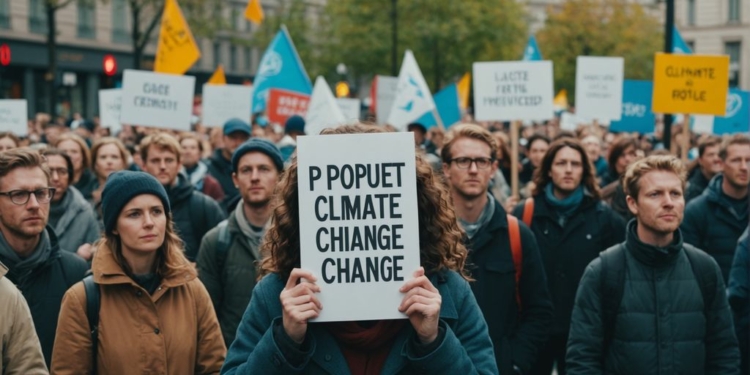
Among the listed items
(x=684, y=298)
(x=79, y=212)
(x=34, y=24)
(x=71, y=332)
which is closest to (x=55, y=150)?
(x=79, y=212)

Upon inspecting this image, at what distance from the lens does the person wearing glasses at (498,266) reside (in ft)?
19.4

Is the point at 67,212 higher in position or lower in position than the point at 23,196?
lower

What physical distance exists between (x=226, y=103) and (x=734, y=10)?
67.1 metres

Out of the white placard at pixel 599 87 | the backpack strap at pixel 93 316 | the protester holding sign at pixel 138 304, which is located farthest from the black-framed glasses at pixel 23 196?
the white placard at pixel 599 87

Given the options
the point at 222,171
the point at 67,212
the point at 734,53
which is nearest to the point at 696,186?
the point at 222,171

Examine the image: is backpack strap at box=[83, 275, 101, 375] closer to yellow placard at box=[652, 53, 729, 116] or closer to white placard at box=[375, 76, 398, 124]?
yellow placard at box=[652, 53, 729, 116]

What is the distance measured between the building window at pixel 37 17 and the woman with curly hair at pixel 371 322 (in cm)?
4482

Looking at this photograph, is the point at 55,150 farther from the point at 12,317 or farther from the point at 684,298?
the point at 684,298

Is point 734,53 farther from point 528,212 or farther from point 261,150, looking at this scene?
point 261,150

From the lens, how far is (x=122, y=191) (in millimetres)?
4781

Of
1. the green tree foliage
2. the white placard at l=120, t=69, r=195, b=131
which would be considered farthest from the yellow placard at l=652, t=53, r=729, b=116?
the green tree foliage

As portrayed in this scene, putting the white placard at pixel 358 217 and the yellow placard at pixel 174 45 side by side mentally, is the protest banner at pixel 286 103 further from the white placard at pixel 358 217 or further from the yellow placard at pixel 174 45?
the white placard at pixel 358 217

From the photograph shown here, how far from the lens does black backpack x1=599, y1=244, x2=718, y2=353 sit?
17.0 feet

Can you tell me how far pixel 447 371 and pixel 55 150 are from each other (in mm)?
5017
